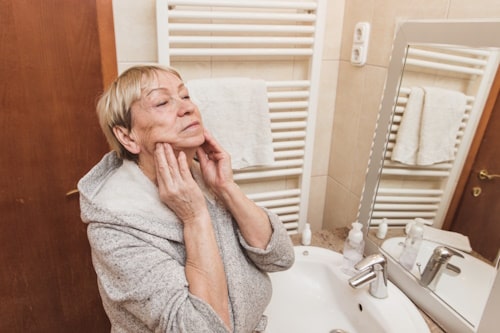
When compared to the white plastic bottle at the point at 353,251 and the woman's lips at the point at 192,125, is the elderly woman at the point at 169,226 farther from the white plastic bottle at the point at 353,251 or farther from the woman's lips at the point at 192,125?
the white plastic bottle at the point at 353,251

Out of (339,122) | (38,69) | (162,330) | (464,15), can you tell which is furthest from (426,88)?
(38,69)

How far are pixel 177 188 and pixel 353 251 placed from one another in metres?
0.69

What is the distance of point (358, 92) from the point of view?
1349 mm

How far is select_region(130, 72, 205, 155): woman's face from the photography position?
0.88m

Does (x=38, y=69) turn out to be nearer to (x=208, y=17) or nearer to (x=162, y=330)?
(x=208, y=17)

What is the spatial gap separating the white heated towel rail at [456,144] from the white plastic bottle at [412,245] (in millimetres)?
35

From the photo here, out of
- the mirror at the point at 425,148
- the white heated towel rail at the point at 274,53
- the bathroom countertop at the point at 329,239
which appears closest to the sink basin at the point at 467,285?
the mirror at the point at 425,148

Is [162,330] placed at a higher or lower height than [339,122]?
lower

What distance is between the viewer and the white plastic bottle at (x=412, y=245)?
41.8 inches

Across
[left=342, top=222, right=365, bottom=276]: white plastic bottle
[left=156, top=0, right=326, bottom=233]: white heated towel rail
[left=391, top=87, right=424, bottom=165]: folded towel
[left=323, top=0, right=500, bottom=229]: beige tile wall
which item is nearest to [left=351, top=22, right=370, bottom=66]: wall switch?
[left=323, top=0, right=500, bottom=229]: beige tile wall

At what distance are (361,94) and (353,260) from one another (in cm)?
63

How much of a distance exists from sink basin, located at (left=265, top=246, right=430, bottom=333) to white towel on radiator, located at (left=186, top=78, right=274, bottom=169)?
1.35 ft

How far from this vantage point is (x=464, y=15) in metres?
0.91

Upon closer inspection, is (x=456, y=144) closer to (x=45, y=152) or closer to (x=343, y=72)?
(x=343, y=72)
